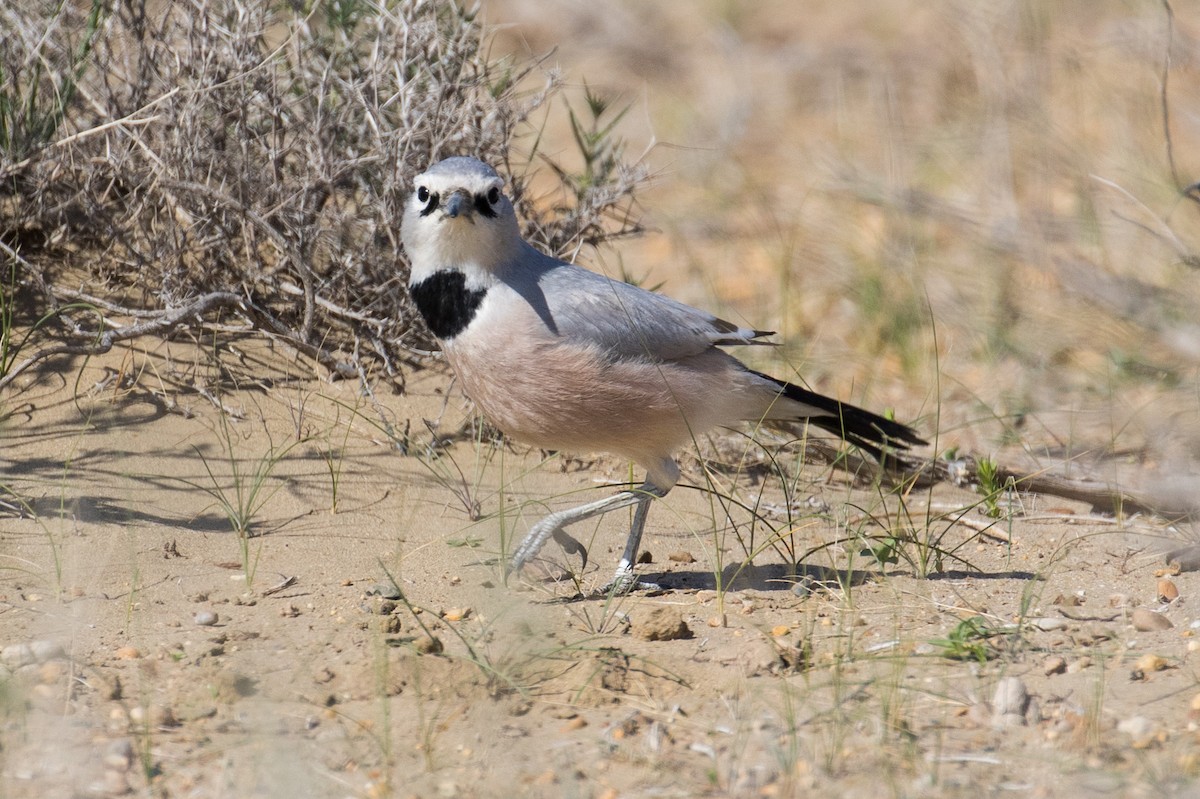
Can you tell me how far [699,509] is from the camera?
5164 millimetres

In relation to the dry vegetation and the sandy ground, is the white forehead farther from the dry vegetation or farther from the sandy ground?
the sandy ground

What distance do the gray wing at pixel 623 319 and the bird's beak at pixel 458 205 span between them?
1.25ft

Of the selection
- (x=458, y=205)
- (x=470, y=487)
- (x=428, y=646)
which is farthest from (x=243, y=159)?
(x=428, y=646)

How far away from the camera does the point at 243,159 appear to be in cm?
503

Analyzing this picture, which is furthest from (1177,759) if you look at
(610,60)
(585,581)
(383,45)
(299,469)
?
(610,60)

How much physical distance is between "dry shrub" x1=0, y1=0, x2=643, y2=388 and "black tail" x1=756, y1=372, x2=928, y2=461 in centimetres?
116

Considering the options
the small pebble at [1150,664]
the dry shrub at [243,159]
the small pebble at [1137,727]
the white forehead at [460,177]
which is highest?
the dry shrub at [243,159]

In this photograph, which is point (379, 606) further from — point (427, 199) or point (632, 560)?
point (427, 199)

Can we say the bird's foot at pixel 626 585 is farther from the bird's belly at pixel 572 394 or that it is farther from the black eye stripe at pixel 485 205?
the black eye stripe at pixel 485 205

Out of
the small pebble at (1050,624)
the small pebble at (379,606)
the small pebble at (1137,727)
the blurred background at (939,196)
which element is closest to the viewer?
the small pebble at (1137,727)

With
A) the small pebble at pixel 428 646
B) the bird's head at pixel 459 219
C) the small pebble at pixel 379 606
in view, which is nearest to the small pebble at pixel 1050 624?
the small pebble at pixel 428 646

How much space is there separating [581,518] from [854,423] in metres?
1.12

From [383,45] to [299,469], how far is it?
70.0 inches

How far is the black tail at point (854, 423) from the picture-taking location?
4734mm
